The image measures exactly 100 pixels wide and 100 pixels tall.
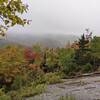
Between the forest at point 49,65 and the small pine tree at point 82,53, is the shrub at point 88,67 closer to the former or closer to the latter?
the forest at point 49,65

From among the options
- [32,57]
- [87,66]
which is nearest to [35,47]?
[32,57]

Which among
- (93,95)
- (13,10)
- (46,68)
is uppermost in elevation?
(13,10)

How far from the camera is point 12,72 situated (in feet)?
158

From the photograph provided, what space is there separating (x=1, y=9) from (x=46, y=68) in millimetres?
59981

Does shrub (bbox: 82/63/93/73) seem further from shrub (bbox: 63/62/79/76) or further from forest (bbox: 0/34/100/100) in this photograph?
shrub (bbox: 63/62/79/76)

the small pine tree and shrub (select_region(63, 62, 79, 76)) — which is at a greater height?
the small pine tree

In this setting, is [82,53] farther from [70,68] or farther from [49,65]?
[49,65]

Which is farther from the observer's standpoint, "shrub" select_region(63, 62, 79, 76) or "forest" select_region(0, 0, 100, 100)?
"shrub" select_region(63, 62, 79, 76)

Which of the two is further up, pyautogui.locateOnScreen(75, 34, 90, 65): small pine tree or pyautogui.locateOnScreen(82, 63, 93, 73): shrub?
pyautogui.locateOnScreen(75, 34, 90, 65): small pine tree

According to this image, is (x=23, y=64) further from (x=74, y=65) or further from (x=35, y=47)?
(x=35, y=47)

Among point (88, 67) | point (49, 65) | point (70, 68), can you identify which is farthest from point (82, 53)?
point (49, 65)

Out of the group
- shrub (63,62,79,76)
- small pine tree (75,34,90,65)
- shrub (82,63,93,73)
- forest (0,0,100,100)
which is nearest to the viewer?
forest (0,0,100,100)

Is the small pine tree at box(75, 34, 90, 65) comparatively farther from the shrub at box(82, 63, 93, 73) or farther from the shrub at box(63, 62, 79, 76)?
the shrub at box(82, 63, 93, 73)

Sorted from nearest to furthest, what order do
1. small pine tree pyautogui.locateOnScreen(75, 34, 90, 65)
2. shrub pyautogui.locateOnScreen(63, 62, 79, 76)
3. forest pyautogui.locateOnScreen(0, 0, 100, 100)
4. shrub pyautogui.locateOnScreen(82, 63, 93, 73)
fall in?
forest pyautogui.locateOnScreen(0, 0, 100, 100) < shrub pyautogui.locateOnScreen(82, 63, 93, 73) < shrub pyautogui.locateOnScreen(63, 62, 79, 76) < small pine tree pyautogui.locateOnScreen(75, 34, 90, 65)
